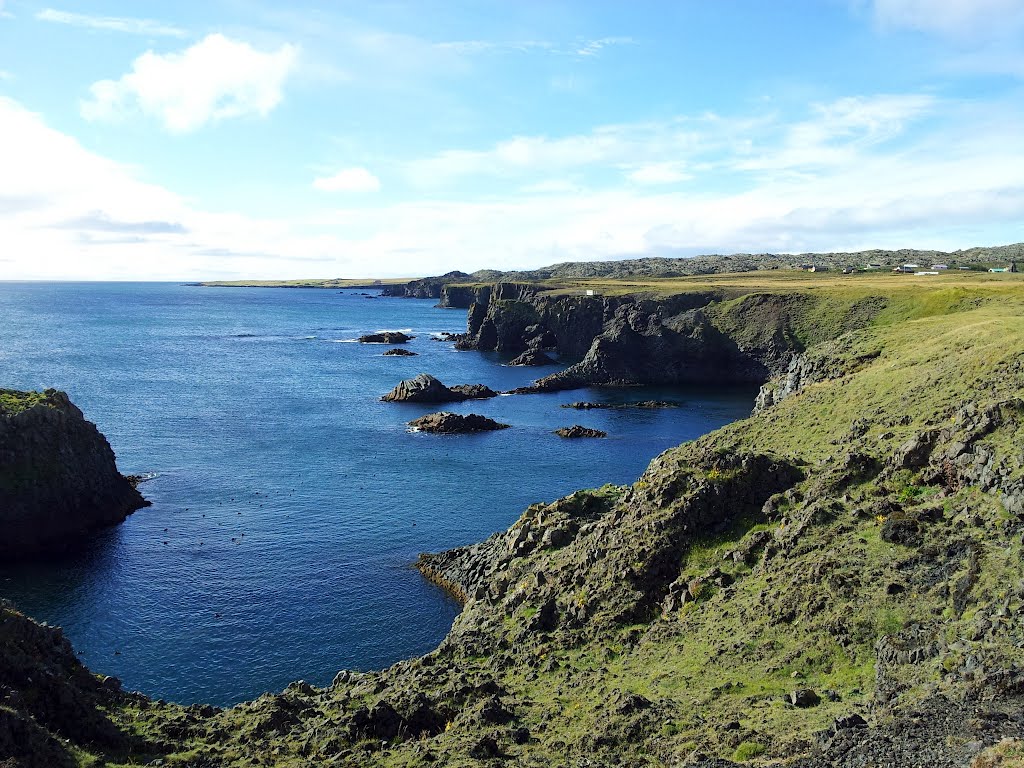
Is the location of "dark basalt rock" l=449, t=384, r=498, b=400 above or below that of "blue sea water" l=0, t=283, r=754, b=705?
above

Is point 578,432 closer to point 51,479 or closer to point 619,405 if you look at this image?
point 619,405

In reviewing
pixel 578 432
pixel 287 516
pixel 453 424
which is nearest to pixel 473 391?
pixel 453 424

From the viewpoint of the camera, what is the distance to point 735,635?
41.3 m

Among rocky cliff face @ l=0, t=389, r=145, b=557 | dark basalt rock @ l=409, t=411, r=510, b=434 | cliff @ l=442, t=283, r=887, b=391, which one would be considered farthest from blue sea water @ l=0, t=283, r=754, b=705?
cliff @ l=442, t=283, r=887, b=391

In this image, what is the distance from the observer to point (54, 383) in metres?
158

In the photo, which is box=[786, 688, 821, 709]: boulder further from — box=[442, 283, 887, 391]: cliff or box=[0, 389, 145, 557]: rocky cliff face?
box=[442, 283, 887, 391]: cliff

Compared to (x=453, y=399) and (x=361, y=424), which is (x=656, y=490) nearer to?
(x=361, y=424)

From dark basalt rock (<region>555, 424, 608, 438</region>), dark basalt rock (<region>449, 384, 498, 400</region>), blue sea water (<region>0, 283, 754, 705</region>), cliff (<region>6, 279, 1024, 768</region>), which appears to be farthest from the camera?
dark basalt rock (<region>449, 384, 498, 400</region>)

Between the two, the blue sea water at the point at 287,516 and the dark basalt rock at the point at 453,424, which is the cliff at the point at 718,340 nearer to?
the blue sea water at the point at 287,516

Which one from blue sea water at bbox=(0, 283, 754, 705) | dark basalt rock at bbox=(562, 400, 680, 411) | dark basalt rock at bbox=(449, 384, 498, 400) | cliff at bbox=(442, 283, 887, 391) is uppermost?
cliff at bbox=(442, 283, 887, 391)

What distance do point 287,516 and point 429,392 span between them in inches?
2625

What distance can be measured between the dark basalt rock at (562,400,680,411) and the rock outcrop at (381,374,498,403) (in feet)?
61.3

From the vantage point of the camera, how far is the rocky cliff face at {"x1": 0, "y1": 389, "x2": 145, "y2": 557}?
251ft

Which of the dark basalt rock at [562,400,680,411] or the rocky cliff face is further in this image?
the dark basalt rock at [562,400,680,411]
